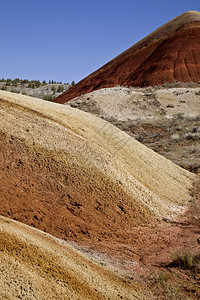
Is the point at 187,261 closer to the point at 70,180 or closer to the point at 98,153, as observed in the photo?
the point at 70,180

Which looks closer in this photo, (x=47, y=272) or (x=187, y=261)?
(x=47, y=272)

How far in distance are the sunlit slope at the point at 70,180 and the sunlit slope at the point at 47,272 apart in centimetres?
125

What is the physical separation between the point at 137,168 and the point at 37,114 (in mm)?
3685

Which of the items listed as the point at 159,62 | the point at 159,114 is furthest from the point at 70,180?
the point at 159,62

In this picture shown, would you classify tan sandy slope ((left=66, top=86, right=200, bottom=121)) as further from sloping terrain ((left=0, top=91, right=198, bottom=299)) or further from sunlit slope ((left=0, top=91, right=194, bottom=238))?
sloping terrain ((left=0, top=91, right=198, bottom=299))

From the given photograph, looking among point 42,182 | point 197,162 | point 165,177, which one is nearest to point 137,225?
point 42,182

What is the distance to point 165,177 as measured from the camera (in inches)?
429

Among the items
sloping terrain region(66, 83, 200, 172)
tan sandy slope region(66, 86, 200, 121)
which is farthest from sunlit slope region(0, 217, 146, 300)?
tan sandy slope region(66, 86, 200, 121)

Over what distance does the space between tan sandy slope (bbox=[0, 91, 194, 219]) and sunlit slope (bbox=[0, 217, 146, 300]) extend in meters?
2.82

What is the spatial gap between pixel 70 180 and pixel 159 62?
4283cm

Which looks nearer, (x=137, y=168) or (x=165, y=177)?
(x=137, y=168)

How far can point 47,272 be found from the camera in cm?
385

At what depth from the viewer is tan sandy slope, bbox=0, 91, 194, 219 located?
7945 millimetres

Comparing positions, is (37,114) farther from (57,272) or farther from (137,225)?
(57,272)
